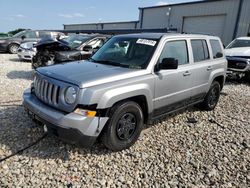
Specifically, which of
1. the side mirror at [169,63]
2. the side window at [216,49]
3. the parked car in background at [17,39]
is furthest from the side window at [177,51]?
the parked car in background at [17,39]

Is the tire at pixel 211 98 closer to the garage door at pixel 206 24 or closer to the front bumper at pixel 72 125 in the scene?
the front bumper at pixel 72 125

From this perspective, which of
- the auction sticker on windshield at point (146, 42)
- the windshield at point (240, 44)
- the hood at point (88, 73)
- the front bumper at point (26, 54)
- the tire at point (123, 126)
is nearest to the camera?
the hood at point (88, 73)

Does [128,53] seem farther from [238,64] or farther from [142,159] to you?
[238,64]

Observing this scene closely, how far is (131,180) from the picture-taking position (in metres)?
3.27

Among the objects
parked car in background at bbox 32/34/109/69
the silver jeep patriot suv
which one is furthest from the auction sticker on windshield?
parked car in background at bbox 32/34/109/69

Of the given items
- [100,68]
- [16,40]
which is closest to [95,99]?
[100,68]

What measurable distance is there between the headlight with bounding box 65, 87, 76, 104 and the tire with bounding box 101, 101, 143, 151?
57 centimetres

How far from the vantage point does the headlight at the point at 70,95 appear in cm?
334

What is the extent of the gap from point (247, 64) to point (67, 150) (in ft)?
27.7

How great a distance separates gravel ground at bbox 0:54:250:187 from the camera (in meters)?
3.25

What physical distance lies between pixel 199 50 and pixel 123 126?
105 inches

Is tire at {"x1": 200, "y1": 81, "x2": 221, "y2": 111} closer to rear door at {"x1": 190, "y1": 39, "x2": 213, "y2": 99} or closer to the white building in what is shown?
rear door at {"x1": 190, "y1": 39, "x2": 213, "y2": 99}

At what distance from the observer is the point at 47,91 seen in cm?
367

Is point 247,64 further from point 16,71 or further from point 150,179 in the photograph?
point 16,71
